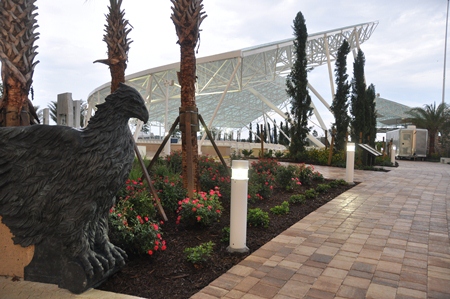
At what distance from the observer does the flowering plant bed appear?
2812mm

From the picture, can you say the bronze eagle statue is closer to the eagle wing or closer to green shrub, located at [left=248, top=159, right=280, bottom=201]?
the eagle wing

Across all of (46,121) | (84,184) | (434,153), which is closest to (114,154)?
(84,184)

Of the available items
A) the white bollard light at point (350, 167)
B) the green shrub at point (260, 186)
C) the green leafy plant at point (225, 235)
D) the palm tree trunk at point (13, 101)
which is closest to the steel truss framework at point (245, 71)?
the white bollard light at point (350, 167)

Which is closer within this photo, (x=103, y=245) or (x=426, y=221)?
(x=103, y=245)

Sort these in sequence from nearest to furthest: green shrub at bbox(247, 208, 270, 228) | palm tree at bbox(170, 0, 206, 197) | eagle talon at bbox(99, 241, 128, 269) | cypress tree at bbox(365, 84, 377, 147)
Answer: eagle talon at bbox(99, 241, 128, 269) < green shrub at bbox(247, 208, 270, 228) < palm tree at bbox(170, 0, 206, 197) < cypress tree at bbox(365, 84, 377, 147)

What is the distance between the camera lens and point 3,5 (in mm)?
4121

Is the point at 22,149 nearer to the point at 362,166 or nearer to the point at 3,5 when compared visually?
the point at 3,5

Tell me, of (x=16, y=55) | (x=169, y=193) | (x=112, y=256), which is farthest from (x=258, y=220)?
(x=16, y=55)

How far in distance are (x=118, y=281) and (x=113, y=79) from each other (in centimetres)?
420

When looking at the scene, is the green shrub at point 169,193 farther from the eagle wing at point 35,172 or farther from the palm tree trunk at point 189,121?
the eagle wing at point 35,172

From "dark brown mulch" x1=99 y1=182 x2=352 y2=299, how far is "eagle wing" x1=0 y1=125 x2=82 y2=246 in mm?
Result: 865

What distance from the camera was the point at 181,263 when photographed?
3.33 meters

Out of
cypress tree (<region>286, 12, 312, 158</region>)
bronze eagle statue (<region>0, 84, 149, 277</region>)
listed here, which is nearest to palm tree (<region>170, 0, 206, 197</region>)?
bronze eagle statue (<region>0, 84, 149, 277</region>)

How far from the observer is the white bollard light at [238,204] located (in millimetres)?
3670
